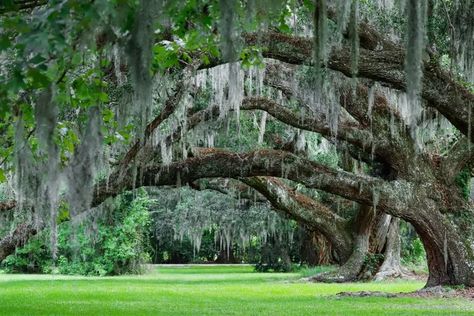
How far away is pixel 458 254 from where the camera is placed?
13.2 m

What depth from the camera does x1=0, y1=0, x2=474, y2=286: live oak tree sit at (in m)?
6.23

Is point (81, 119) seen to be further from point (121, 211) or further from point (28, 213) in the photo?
point (121, 211)

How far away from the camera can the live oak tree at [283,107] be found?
6230mm

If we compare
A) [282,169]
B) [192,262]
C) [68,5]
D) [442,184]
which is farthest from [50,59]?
[192,262]

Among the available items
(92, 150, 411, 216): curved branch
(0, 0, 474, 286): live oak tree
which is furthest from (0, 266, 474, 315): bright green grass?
(92, 150, 411, 216): curved branch

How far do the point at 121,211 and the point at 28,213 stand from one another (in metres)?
14.3

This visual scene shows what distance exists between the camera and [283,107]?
12.5 meters

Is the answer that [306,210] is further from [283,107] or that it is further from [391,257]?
[283,107]

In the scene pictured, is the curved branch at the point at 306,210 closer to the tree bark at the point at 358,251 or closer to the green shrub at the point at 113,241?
the tree bark at the point at 358,251

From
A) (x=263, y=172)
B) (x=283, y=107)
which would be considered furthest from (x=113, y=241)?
(x=283, y=107)

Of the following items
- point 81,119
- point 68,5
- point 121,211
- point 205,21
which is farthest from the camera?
point 121,211

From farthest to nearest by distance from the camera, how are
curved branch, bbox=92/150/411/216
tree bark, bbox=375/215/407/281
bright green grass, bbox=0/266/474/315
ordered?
tree bark, bbox=375/215/407/281
curved branch, bbox=92/150/411/216
bright green grass, bbox=0/266/474/315

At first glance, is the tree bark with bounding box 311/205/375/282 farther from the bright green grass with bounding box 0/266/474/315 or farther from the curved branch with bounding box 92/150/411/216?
the curved branch with bounding box 92/150/411/216

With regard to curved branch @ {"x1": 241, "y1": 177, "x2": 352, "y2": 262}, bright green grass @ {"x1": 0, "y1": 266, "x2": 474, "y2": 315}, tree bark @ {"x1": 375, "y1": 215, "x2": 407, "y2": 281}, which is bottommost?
bright green grass @ {"x1": 0, "y1": 266, "x2": 474, "y2": 315}
